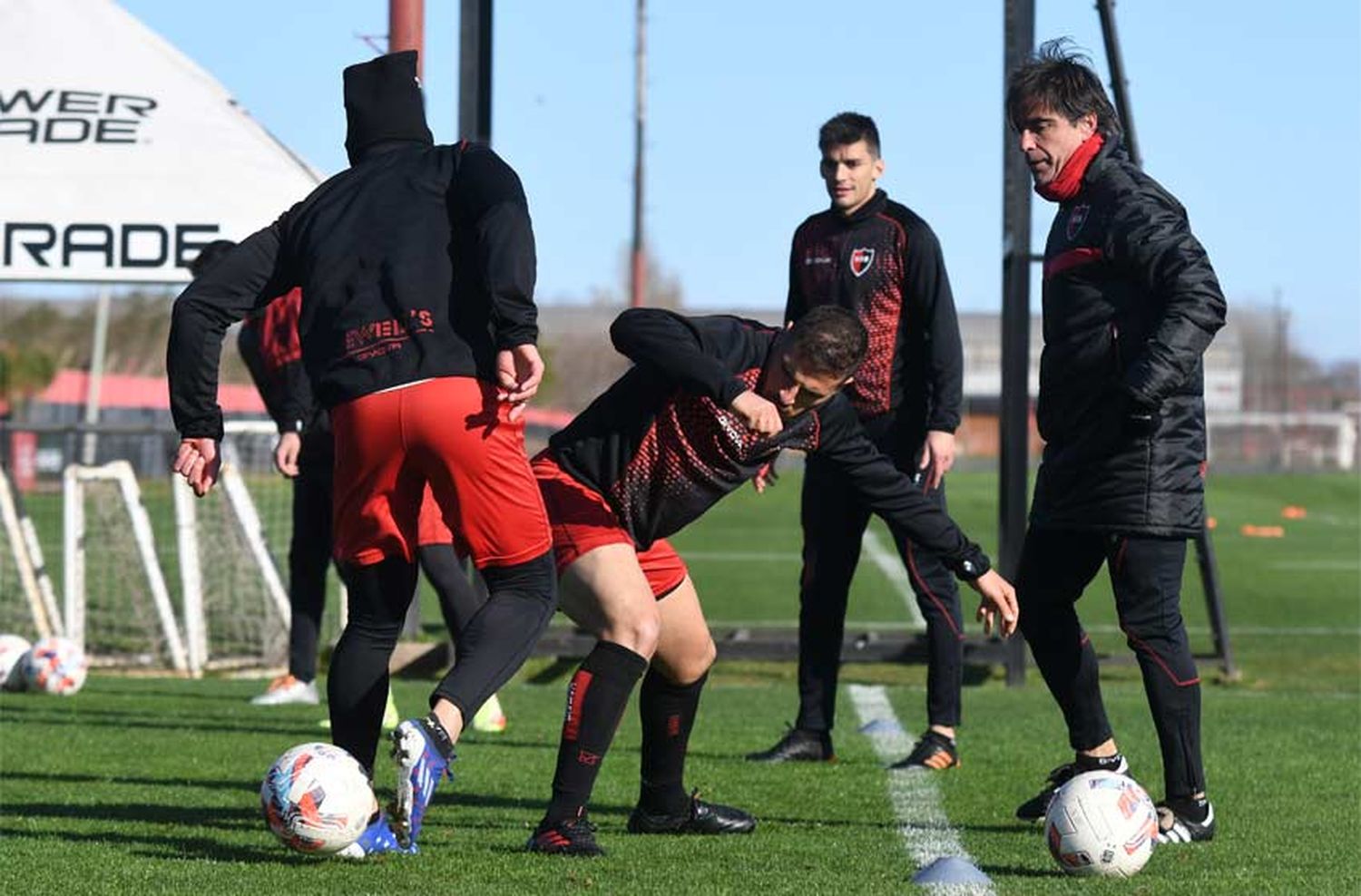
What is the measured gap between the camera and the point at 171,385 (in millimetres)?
5410

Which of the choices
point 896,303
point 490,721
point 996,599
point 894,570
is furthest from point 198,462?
point 894,570

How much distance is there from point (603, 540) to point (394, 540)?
54 cm

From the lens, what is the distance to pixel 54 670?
988 cm

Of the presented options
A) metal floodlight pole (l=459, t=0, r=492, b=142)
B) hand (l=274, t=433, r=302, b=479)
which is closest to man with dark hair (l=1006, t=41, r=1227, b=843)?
hand (l=274, t=433, r=302, b=479)

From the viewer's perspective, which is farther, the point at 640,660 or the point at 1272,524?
the point at 1272,524

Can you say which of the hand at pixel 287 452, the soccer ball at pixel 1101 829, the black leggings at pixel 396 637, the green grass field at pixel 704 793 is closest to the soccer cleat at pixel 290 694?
the green grass field at pixel 704 793

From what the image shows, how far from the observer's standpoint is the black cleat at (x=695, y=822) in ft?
19.1

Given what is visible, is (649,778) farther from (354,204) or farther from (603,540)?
(354,204)

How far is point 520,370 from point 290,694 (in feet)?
15.1

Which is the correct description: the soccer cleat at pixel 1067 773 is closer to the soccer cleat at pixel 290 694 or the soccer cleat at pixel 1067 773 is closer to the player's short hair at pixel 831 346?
the player's short hair at pixel 831 346

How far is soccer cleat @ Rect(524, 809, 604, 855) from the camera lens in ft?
17.5

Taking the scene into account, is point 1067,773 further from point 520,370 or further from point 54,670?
point 54,670

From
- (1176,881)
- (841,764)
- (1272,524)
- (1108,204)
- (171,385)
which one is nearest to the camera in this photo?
(1176,881)

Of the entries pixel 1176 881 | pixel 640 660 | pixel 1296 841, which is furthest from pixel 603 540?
pixel 1296 841
